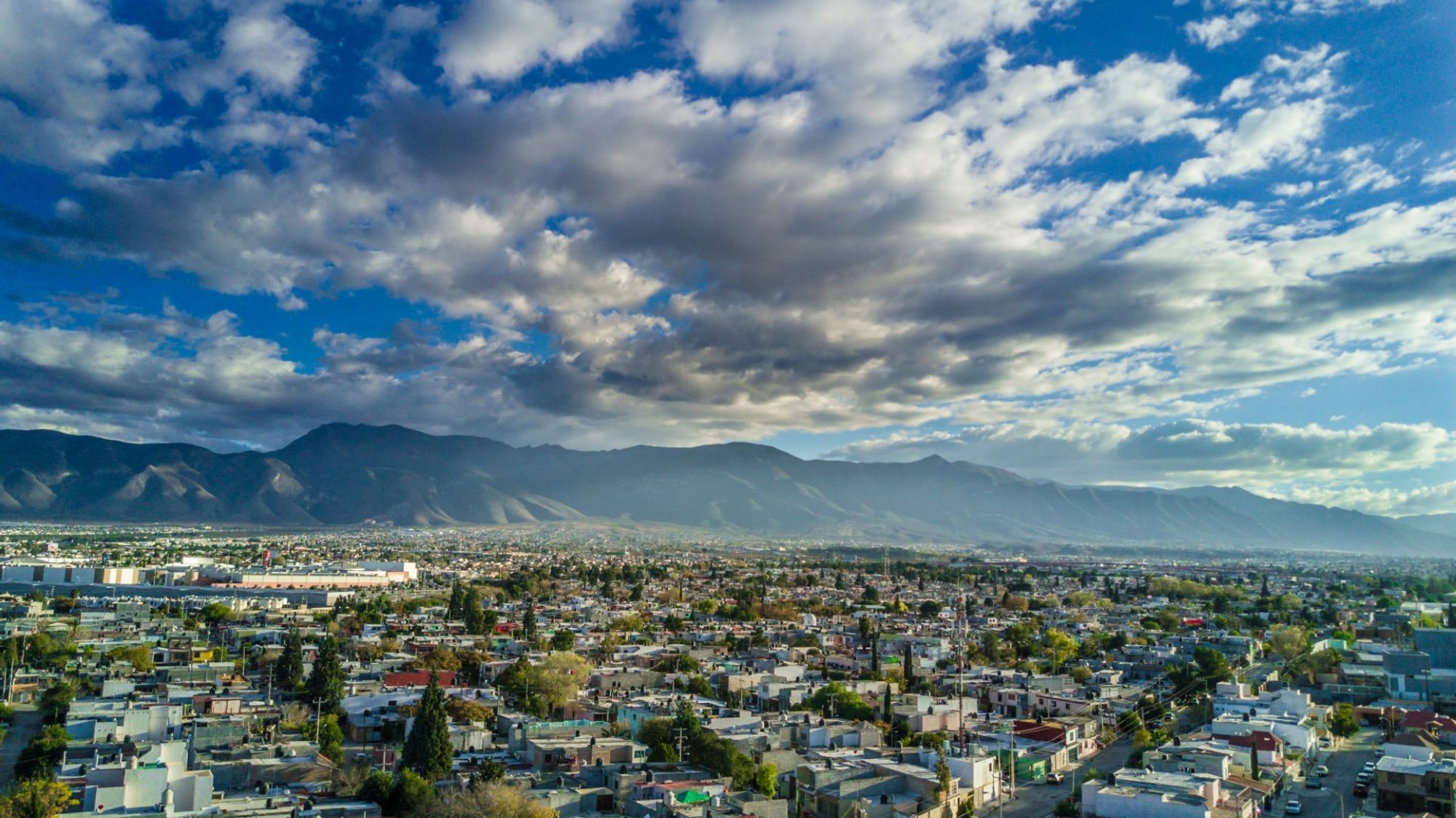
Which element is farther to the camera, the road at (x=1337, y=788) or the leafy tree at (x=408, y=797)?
the road at (x=1337, y=788)

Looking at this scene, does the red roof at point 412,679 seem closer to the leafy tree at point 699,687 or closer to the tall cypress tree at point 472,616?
the leafy tree at point 699,687

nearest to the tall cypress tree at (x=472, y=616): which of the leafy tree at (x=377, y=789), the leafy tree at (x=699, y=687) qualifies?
the leafy tree at (x=699, y=687)

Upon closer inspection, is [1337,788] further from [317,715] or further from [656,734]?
[317,715]

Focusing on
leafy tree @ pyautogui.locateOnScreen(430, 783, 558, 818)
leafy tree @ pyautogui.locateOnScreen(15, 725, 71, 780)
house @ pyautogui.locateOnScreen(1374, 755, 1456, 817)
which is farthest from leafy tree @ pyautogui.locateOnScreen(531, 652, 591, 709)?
house @ pyautogui.locateOnScreen(1374, 755, 1456, 817)

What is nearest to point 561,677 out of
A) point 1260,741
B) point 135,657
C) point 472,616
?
point 135,657

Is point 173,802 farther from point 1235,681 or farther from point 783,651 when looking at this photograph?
point 1235,681

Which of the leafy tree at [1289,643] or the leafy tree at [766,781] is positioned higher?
the leafy tree at [1289,643]

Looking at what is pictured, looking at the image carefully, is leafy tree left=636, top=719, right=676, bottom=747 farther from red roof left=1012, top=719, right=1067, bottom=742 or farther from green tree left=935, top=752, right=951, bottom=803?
red roof left=1012, top=719, right=1067, bottom=742

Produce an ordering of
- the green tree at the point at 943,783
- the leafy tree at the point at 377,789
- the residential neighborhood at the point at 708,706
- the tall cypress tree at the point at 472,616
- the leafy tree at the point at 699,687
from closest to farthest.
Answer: the leafy tree at the point at 377,789 < the residential neighborhood at the point at 708,706 < the green tree at the point at 943,783 < the leafy tree at the point at 699,687 < the tall cypress tree at the point at 472,616
